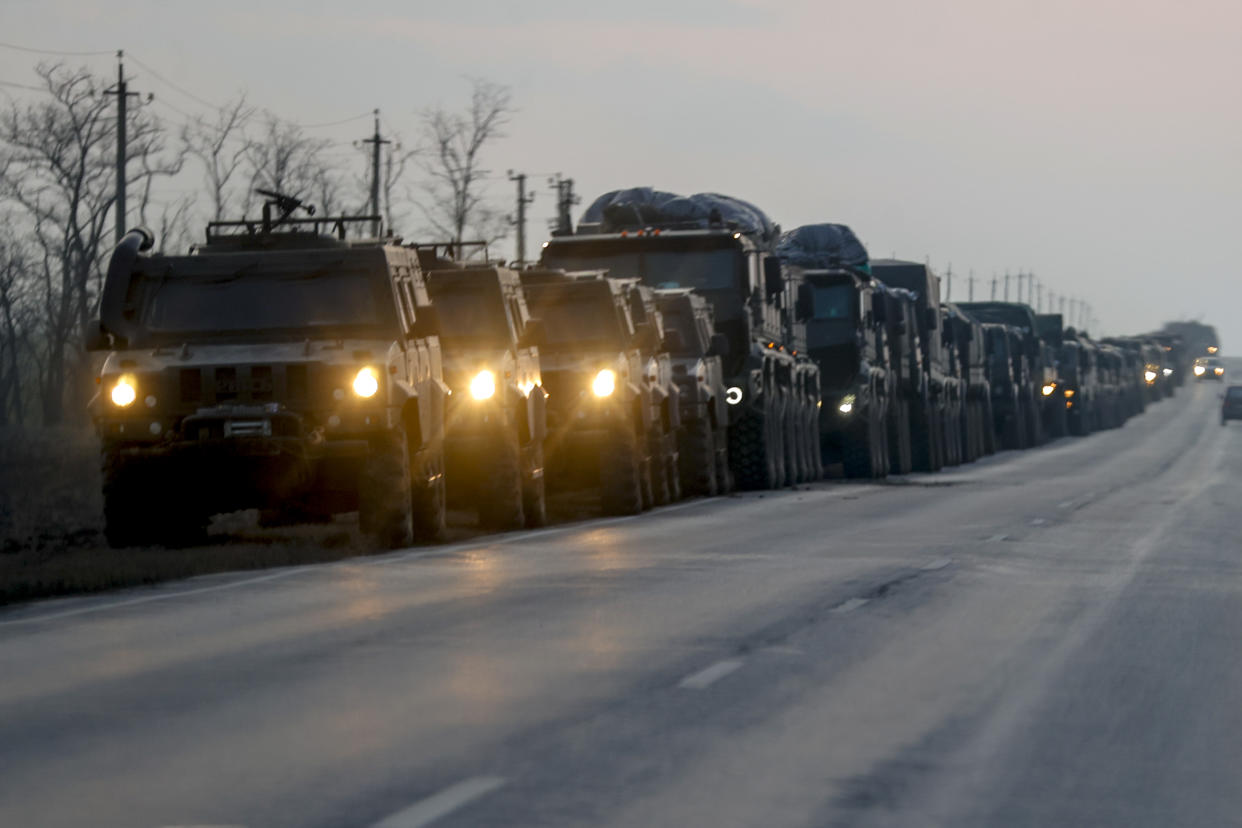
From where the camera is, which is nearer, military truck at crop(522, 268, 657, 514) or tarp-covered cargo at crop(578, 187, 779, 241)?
military truck at crop(522, 268, 657, 514)

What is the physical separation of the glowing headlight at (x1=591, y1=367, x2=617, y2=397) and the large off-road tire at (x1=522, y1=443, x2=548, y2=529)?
223 centimetres

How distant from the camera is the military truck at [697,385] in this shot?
95.2 feet

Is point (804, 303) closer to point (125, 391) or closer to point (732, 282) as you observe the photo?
point (732, 282)

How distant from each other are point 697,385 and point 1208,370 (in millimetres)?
147313

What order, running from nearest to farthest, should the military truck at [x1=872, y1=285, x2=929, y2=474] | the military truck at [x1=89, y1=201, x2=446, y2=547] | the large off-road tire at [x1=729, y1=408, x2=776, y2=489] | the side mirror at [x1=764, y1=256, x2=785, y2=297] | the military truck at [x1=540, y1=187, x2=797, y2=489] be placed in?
the military truck at [x1=89, y1=201, x2=446, y2=547] < the military truck at [x1=540, y1=187, x2=797, y2=489] < the side mirror at [x1=764, y1=256, x2=785, y2=297] < the large off-road tire at [x1=729, y1=408, x2=776, y2=489] < the military truck at [x1=872, y1=285, x2=929, y2=474]

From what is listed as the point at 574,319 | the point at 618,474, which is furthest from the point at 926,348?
the point at 618,474

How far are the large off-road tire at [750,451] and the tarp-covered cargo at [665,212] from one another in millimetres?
2868

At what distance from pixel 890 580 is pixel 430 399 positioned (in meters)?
5.91

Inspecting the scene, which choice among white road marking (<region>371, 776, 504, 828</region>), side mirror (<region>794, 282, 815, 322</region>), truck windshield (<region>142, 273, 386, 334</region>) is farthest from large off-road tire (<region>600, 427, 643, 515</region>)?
white road marking (<region>371, 776, 504, 828</region>)

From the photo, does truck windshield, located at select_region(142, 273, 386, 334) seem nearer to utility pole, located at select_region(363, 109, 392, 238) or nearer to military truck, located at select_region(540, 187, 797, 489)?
military truck, located at select_region(540, 187, 797, 489)

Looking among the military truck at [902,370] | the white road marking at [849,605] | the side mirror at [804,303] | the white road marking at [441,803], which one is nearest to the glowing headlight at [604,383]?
the side mirror at [804,303]

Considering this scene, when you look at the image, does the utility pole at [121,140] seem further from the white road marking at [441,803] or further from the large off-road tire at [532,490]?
the white road marking at [441,803]

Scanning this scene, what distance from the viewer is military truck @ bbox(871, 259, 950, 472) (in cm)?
4609

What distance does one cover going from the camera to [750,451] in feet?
107
